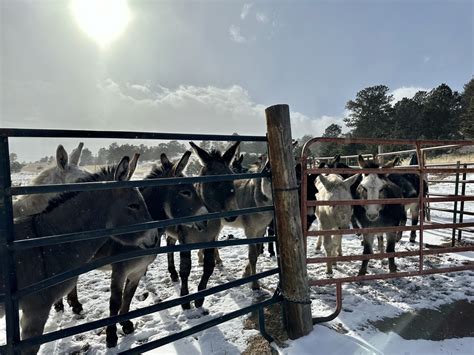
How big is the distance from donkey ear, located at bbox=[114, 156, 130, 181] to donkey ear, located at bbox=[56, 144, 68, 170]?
2.02 meters

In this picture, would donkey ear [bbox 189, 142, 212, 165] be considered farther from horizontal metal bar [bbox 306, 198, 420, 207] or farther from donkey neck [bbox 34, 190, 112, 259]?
horizontal metal bar [bbox 306, 198, 420, 207]

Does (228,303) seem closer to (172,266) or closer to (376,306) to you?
(172,266)

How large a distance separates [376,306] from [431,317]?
58cm

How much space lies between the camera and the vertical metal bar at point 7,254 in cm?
165

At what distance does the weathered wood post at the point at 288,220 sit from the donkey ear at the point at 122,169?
1365mm

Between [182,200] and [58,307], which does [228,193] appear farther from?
[58,307]

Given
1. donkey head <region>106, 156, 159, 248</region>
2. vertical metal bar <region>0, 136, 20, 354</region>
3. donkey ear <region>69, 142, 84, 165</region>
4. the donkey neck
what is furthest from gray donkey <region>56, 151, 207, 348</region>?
donkey ear <region>69, 142, 84, 165</region>

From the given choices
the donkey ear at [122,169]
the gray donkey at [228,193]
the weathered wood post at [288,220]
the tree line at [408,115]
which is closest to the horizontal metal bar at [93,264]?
the weathered wood post at [288,220]

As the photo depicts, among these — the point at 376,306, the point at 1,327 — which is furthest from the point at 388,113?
the point at 1,327

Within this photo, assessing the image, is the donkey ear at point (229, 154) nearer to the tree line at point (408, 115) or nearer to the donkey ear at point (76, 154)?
the donkey ear at point (76, 154)

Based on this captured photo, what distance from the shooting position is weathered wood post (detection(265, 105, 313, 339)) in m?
2.69

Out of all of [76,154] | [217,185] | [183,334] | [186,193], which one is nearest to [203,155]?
[217,185]

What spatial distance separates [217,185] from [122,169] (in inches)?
61.9

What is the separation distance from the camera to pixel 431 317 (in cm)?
330
